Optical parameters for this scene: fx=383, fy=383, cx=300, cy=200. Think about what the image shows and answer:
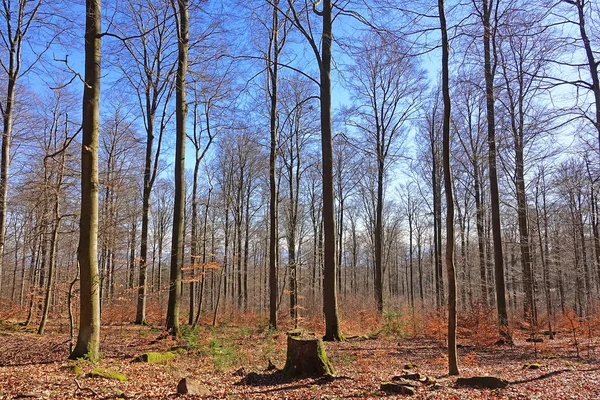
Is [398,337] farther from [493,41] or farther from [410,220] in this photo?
[410,220]

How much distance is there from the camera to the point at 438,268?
24.5 meters

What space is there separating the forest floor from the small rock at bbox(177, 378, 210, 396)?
5cm

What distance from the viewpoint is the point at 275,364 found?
7.99 meters

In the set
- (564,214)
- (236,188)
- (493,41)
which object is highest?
(493,41)

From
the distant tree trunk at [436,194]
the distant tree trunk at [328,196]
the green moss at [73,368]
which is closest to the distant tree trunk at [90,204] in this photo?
the green moss at [73,368]

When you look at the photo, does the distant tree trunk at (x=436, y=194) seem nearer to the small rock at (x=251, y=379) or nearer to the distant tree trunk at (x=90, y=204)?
the small rock at (x=251, y=379)

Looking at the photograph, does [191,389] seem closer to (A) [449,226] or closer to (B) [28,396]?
(B) [28,396]

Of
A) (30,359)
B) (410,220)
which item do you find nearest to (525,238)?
(30,359)

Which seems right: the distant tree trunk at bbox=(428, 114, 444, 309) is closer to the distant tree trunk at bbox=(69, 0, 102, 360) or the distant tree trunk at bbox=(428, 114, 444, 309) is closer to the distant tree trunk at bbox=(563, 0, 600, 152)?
the distant tree trunk at bbox=(563, 0, 600, 152)

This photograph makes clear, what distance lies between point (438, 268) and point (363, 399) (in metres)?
21.1

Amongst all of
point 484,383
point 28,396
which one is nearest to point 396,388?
point 484,383

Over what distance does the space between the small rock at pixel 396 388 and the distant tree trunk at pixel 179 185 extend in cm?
727

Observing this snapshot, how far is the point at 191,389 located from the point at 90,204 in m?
3.91

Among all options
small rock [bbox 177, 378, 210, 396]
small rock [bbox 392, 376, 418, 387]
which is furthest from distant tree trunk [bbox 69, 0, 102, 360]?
small rock [bbox 392, 376, 418, 387]
